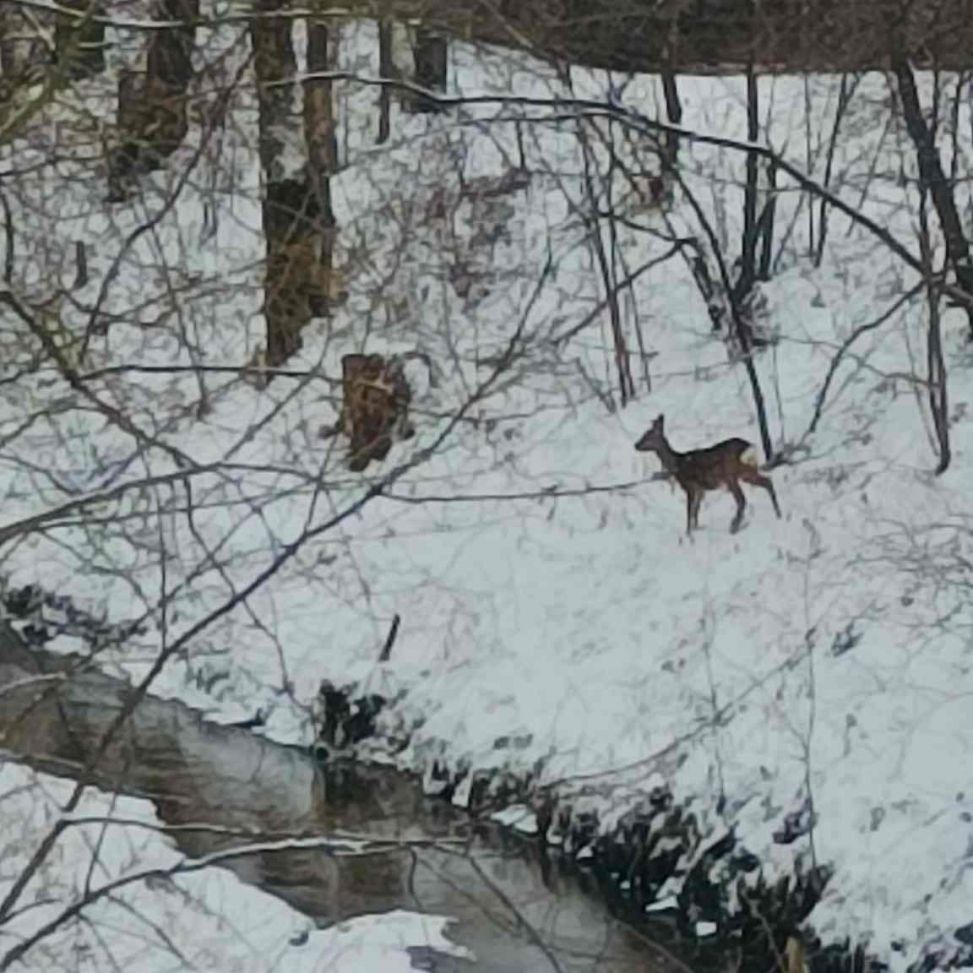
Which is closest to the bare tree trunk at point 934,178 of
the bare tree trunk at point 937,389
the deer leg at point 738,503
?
the bare tree trunk at point 937,389

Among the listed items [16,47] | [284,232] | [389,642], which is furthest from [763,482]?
[16,47]

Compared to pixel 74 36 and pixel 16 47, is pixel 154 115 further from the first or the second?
pixel 74 36

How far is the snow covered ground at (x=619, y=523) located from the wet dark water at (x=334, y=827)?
0.38 metres

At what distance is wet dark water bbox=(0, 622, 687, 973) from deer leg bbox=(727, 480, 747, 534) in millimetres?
2220

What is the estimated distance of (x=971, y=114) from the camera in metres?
14.3

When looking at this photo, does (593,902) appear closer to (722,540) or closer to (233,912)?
(233,912)

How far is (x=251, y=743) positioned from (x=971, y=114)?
553cm

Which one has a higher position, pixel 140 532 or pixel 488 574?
pixel 488 574

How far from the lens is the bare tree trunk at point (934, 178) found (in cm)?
1241

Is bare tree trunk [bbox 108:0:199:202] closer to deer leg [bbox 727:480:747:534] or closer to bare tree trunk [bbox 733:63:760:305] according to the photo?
deer leg [bbox 727:480:747:534]

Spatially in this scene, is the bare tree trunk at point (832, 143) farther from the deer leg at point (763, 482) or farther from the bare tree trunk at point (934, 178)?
the deer leg at point (763, 482)

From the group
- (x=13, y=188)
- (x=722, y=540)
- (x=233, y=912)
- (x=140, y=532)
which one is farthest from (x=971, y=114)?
(x=140, y=532)

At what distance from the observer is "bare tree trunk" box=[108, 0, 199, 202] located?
17.8 feet

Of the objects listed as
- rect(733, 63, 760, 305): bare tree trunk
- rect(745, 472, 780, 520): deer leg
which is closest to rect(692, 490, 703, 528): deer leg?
rect(745, 472, 780, 520): deer leg
